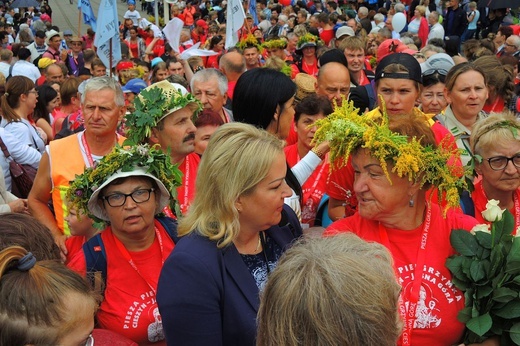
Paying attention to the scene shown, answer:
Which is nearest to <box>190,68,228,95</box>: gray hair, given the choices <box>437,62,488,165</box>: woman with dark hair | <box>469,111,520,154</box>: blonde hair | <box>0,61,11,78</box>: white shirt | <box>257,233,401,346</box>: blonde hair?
<box>437,62,488,165</box>: woman with dark hair

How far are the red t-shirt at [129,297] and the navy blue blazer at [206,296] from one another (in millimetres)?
764

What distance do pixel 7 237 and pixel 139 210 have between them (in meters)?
0.79

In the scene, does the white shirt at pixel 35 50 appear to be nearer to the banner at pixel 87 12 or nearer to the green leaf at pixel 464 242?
the banner at pixel 87 12

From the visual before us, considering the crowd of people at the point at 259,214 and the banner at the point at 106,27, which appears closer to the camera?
the crowd of people at the point at 259,214

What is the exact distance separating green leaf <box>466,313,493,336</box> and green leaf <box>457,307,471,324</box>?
35 mm

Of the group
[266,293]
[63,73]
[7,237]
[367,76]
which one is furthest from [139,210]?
[63,73]

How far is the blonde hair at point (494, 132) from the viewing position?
3898 mm

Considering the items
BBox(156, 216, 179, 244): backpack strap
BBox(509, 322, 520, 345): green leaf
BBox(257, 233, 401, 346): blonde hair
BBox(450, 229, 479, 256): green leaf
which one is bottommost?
BBox(509, 322, 520, 345): green leaf

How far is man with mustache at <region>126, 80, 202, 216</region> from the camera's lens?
4.57 metres

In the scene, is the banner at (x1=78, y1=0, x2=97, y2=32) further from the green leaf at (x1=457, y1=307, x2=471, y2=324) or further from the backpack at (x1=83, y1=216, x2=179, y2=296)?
the green leaf at (x1=457, y1=307, x2=471, y2=324)

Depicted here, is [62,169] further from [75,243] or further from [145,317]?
[145,317]

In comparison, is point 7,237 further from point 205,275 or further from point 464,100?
point 464,100

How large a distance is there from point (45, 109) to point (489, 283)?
7306mm

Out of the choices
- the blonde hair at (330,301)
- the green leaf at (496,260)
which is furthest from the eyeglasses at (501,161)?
the blonde hair at (330,301)
